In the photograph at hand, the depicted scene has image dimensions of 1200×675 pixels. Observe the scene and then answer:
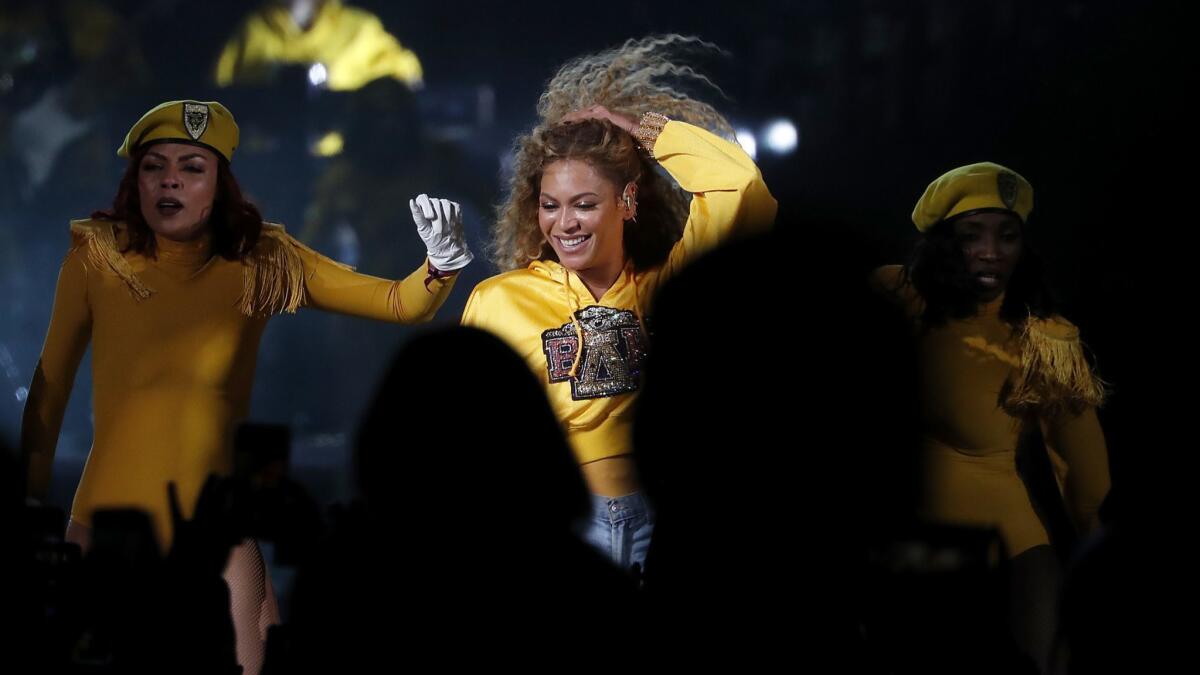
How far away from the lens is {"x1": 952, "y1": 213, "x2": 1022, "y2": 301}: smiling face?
13.1ft

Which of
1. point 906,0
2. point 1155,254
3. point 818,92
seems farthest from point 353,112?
point 1155,254

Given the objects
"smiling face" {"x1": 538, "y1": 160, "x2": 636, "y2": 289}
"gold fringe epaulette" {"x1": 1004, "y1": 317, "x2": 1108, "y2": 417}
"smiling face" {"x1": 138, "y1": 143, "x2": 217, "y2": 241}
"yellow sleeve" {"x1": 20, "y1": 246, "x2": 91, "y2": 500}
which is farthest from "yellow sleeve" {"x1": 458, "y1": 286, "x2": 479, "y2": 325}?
"gold fringe epaulette" {"x1": 1004, "y1": 317, "x2": 1108, "y2": 417}

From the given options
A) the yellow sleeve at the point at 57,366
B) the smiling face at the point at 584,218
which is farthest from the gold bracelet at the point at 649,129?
the yellow sleeve at the point at 57,366

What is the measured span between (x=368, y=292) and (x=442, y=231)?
0.30m

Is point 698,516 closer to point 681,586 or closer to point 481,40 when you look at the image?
point 681,586

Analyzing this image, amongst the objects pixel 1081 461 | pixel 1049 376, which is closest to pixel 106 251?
pixel 1049 376

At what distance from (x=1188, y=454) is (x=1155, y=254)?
2.13 ft

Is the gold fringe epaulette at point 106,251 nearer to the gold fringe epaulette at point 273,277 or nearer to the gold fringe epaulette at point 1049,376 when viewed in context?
the gold fringe epaulette at point 273,277

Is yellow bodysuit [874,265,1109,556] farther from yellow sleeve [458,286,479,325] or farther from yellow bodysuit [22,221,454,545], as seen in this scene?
yellow bodysuit [22,221,454,545]

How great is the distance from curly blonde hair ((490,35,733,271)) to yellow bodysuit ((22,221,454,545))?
718 millimetres

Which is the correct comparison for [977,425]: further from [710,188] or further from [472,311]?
[472,311]

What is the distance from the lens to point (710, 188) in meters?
3.97

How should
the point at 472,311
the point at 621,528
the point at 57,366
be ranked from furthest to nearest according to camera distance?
the point at 472,311 → the point at 57,366 → the point at 621,528

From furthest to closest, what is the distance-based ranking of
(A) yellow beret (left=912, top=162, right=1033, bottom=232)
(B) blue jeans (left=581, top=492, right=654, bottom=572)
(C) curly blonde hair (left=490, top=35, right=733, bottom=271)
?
(C) curly blonde hair (left=490, top=35, right=733, bottom=271)
(A) yellow beret (left=912, top=162, right=1033, bottom=232)
(B) blue jeans (left=581, top=492, right=654, bottom=572)
